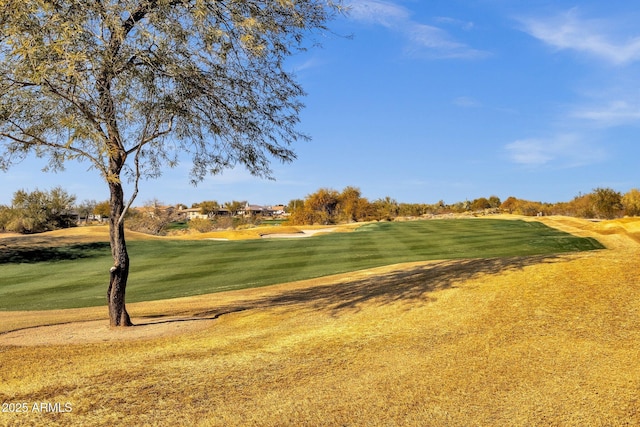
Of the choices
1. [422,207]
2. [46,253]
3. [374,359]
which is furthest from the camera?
[422,207]

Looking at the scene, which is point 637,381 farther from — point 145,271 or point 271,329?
point 145,271

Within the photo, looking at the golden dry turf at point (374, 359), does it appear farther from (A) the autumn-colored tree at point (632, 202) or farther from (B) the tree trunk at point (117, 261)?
(A) the autumn-colored tree at point (632, 202)

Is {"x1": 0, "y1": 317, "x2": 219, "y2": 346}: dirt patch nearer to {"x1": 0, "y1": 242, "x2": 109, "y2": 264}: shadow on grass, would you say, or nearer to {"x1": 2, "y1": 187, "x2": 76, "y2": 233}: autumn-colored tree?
{"x1": 0, "y1": 242, "x2": 109, "y2": 264}: shadow on grass

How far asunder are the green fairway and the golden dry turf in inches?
294

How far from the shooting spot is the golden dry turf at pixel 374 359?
244 inches

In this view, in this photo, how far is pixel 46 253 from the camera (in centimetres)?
3434

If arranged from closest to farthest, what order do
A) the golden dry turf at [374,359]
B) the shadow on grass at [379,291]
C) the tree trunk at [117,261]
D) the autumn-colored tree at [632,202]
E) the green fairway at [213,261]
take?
1. the golden dry turf at [374,359]
2. the tree trunk at [117,261]
3. the shadow on grass at [379,291]
4. the green fairway at [213,261]
5. the autumn-colored tree at [632,202]

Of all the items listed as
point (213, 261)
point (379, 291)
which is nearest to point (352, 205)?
point (213, 261)

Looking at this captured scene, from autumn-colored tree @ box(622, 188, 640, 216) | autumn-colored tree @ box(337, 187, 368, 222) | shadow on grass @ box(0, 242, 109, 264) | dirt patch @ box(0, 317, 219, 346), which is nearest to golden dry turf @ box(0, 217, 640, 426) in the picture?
dirt patch @ box(0, 317, 219, 346)

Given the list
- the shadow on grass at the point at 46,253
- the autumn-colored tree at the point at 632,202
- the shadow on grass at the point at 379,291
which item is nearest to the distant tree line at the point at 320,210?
the autumn-colored tree at the point at 632,202

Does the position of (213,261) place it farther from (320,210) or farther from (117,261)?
(320,210)

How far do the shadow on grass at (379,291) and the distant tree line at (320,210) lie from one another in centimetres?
5026

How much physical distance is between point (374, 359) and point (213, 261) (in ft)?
70.9

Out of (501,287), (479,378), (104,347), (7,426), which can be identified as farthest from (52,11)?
(501,287)
